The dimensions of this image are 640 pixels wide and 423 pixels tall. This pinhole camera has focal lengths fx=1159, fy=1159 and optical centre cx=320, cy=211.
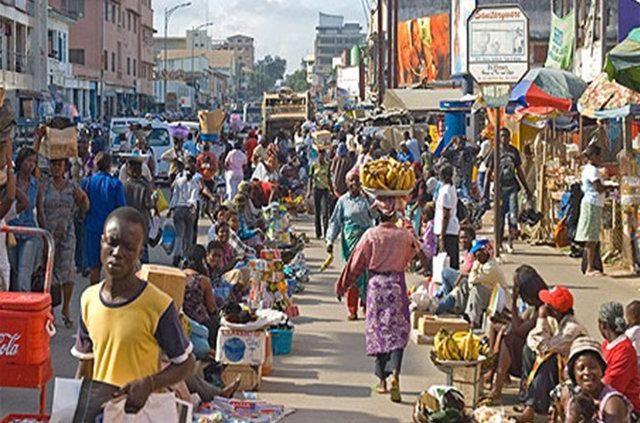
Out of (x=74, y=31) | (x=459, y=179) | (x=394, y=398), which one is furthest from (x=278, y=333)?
(x=74, y=31)

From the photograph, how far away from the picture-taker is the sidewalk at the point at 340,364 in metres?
8.97

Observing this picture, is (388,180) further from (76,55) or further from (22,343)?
(76,55)

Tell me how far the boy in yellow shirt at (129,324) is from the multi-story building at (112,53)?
190 feet

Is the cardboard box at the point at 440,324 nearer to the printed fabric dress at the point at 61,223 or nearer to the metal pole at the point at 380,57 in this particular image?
the printed fabric dress at the point at 61,223

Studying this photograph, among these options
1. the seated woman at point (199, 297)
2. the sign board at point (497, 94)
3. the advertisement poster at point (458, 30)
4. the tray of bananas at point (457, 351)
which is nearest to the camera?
the tray of bananas at point (457, 351)

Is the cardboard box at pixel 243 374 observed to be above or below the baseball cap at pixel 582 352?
below

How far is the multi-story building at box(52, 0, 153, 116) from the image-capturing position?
67.2m

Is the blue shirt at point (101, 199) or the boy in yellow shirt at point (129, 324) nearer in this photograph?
the boy in yellow shirt at point (129, 324)

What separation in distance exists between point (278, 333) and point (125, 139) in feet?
70.1

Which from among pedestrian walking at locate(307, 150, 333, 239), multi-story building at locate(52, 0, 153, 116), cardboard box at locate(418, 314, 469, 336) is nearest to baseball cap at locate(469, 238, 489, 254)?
cardboard box at locate(418, 314, 469, 336)

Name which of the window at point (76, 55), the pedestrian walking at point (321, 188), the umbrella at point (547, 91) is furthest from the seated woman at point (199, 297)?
the window at point (76, 55)

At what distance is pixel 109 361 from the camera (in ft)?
16.1

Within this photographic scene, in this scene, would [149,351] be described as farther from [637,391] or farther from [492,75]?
[492,75]

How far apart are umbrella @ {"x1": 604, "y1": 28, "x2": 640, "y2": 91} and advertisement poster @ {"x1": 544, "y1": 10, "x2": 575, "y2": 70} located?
1487 centimetres
